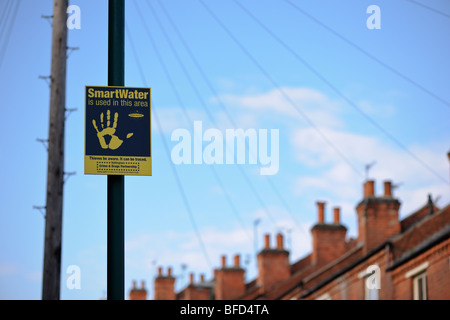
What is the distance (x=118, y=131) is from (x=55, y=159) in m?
5.72

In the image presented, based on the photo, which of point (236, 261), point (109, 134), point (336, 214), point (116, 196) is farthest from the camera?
point (236, 261)

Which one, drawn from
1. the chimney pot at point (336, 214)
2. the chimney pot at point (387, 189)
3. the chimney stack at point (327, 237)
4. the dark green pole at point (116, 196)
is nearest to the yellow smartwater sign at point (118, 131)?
the dark green pole at point (116, 196)

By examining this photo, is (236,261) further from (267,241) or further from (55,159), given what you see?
(55,159)

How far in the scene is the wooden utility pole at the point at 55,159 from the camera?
1351cm

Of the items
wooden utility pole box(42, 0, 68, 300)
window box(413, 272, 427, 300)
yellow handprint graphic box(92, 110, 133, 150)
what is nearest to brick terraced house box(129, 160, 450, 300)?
window box(413, 272, 427, 300)

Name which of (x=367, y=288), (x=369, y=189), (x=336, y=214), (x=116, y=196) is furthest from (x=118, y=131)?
(x=336, y=214)

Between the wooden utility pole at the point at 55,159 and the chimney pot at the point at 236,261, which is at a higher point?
the chimney pot at the point at 236,261

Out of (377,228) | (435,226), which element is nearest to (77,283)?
(435,226)

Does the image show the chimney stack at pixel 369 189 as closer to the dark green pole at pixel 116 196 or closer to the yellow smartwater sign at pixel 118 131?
the dark green pole at pixel 116 196

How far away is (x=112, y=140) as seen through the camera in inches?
345

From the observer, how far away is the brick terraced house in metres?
30.9

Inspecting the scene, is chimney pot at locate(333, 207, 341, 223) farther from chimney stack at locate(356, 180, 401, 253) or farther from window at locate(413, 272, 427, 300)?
window at locate(413, 272, 427, 300)

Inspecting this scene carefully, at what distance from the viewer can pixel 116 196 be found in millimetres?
8867
